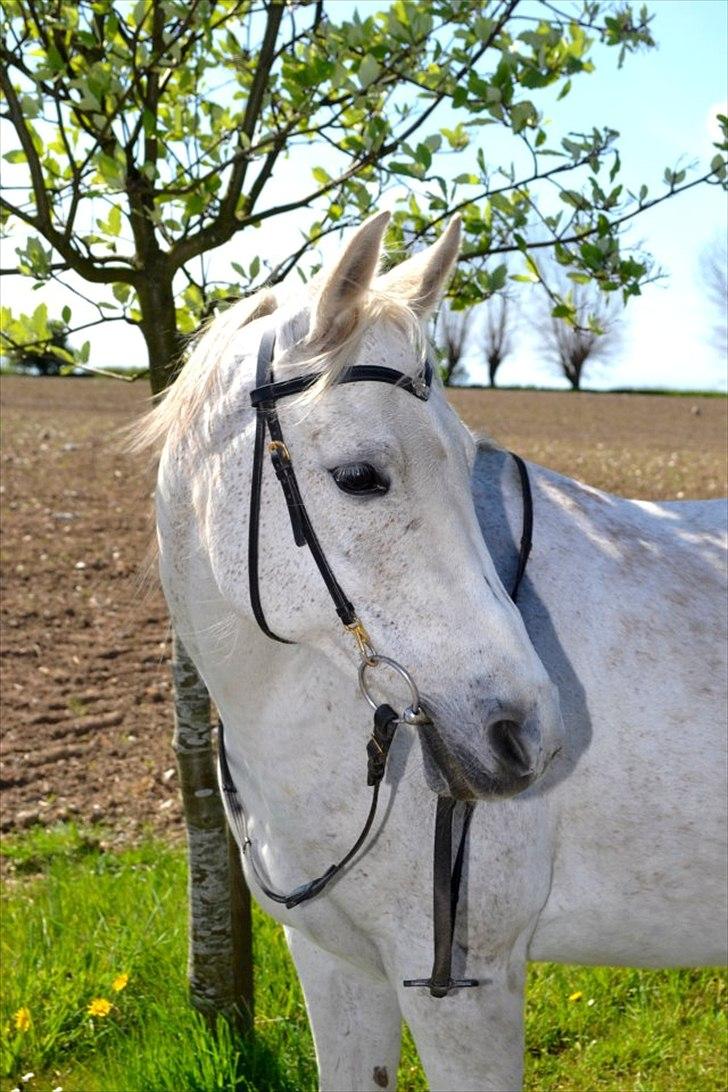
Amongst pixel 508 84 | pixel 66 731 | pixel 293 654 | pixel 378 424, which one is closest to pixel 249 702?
pixel 293 654

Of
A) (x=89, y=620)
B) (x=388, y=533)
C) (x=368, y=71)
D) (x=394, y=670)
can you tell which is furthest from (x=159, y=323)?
(x=89, y=620)

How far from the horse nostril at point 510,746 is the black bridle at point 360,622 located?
13 centimetres

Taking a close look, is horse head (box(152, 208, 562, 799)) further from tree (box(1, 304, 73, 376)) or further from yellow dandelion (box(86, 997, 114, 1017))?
yellow dandelion (box(86, 997, 114, 1017))

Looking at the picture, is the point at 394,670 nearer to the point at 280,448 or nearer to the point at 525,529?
the point at 280,448

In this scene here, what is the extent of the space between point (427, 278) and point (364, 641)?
741mm

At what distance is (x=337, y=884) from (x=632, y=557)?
104 cm

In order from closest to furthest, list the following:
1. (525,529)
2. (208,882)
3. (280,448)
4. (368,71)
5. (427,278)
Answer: (280,448), (427,278), (525,529), (368,71), (208,882)

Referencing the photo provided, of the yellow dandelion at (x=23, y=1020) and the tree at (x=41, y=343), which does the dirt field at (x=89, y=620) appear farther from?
the yellow dandelion at (x=23, y=1020)

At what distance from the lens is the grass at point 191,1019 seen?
3490mm

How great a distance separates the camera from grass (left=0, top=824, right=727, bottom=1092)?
11.5 feet

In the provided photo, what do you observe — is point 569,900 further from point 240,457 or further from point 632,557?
point 240,457

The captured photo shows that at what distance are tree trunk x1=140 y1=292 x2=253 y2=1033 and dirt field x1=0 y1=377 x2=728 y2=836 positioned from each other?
38 centimetres

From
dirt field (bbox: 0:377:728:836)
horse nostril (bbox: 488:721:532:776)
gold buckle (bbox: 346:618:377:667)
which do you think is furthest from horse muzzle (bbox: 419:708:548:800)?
dirt field (bbox: 0:377:728:836)

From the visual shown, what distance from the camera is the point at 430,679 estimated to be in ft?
6.14
